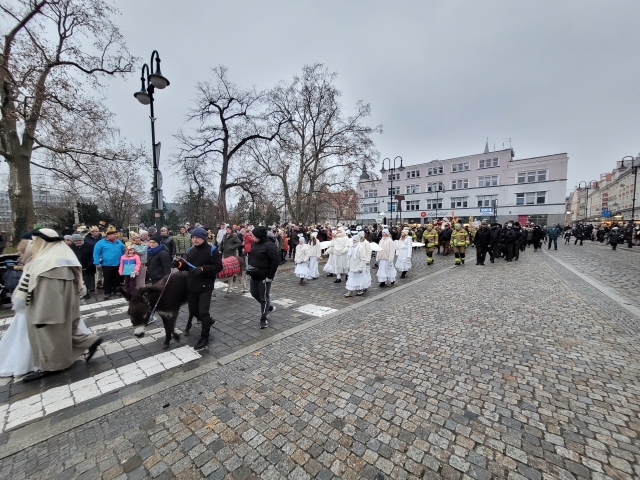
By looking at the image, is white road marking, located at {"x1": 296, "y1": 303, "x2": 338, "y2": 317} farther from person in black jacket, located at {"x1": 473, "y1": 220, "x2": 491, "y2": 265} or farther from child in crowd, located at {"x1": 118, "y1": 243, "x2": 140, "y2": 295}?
person in black jacket, located at {"x1": 473, "y1": 220, "x2": 491, "y2": 265}

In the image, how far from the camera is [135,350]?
4445 millimetres

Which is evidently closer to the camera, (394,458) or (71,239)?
(394,458)

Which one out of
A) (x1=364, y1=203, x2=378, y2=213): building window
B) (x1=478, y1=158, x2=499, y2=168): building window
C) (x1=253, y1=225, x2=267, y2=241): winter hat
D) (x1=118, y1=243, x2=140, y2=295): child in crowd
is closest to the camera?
(x1=253, y1=225, x2=267, y2=241): winter hat

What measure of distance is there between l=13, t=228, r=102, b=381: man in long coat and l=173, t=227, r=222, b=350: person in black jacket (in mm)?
1350

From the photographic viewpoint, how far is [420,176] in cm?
5591

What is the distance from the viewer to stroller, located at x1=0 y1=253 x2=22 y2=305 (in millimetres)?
6207

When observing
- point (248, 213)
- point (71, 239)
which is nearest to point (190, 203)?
point (248, 213)

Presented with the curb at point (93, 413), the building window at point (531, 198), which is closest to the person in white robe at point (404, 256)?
the curb at point (93, 413)

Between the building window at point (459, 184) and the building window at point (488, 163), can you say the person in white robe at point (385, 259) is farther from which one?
the building window at point (488, 163)

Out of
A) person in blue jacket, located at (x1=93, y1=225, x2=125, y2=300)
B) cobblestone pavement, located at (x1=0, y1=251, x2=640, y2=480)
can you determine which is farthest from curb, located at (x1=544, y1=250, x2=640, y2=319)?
person in blue jacket, located at (x1=93, y1=225, x2=125, y2=300)

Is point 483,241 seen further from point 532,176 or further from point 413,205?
point 413,205

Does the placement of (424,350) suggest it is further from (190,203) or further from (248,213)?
(190,203)

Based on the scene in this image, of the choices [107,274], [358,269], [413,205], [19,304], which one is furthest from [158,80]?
[413,205]

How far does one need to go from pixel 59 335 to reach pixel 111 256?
4.22 m
